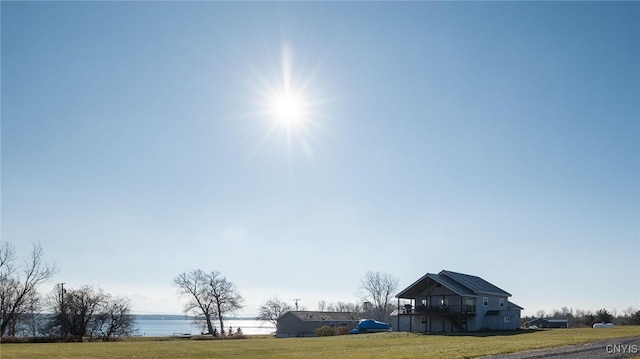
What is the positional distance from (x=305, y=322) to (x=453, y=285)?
33.4 metres

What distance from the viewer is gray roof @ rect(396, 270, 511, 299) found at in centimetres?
6188

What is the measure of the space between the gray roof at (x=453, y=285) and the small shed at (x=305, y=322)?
26.7 metres

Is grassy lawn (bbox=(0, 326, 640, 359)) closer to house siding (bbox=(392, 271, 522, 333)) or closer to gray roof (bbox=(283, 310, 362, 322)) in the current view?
house siding (bbox=(392, 271, 522, 333))

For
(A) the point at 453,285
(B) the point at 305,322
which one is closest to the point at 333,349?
(A) the point at 453,285

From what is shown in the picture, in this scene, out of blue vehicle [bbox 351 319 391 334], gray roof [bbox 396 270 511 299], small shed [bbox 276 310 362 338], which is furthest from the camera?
small shed [bbox 276 310 362 338]

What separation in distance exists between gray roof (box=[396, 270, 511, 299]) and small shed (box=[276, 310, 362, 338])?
26.7 metres

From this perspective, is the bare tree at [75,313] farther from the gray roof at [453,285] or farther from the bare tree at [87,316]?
the gray roof at [453,285]

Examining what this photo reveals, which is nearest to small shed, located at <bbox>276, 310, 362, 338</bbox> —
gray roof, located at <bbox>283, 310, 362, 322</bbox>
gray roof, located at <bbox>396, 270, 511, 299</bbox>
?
gray roof, located at <bbox>283, 310, 362, 322</bbox>

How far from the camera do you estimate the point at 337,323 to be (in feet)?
305

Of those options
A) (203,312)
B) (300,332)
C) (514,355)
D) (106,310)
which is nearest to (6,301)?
(106,310)

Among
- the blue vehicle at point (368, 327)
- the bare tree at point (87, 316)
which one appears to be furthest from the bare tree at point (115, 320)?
the blue vehicle at point (368, 327)

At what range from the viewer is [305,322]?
88.1 meters

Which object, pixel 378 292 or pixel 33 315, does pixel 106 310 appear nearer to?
pixel 33 315

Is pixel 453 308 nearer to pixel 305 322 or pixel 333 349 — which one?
pixel 305 322
